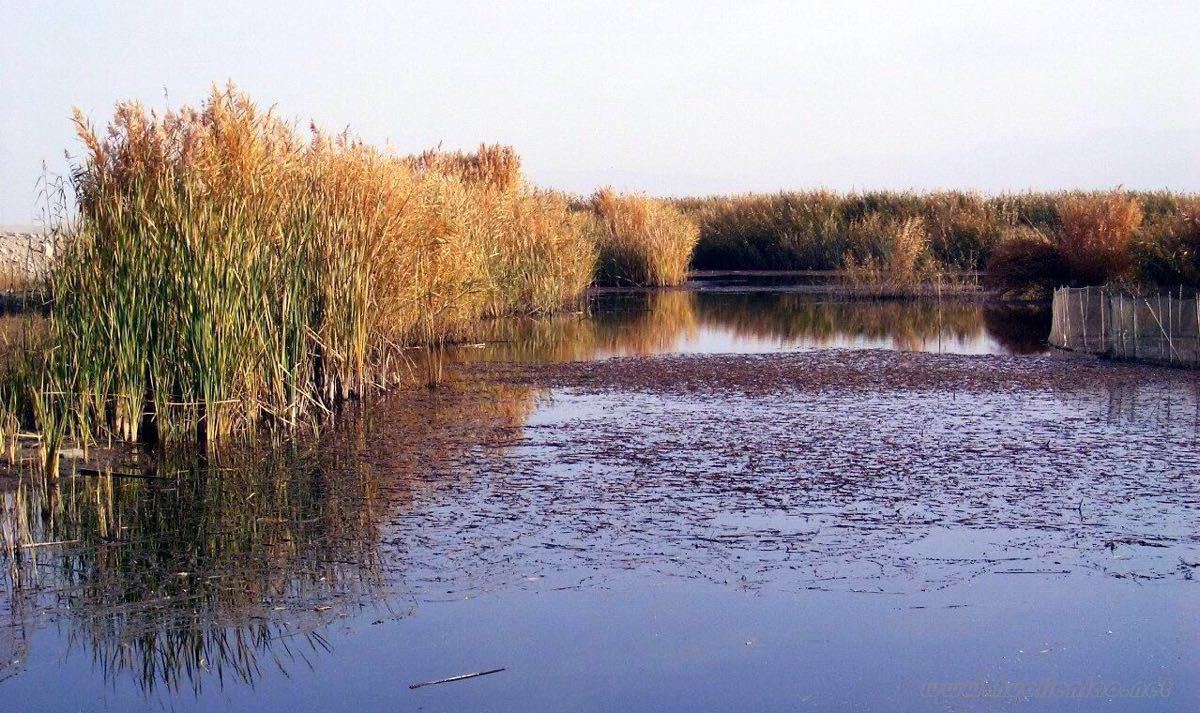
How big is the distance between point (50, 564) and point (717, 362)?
882 cm

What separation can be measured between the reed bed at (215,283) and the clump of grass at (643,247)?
51.4ft

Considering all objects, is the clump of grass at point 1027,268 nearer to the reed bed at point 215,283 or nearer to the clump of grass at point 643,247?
the clump of grass at point 643,247

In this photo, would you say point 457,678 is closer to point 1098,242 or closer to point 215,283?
point 215,283

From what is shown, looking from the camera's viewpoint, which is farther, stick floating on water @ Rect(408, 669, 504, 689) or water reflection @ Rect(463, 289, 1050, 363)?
water reflection @ Rect(463, 289, 1050, 363)

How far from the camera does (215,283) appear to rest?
8227 mm

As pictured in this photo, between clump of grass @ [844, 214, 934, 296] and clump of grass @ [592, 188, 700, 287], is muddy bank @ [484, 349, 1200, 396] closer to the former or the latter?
clump of grass @ [844, 214, 934, 296]

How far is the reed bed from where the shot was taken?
7.98 meters

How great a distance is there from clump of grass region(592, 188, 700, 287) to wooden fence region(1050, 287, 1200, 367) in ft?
42.9

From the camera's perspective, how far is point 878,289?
24422 millimetres

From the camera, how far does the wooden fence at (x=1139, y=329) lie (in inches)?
499

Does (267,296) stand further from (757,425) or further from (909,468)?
(909,468)

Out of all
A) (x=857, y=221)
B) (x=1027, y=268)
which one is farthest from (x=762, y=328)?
(x=857, y=221)

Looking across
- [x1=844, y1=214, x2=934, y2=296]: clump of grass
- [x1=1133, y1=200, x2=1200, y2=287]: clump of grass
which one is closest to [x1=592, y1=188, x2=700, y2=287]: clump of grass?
[x1=844, y1=214, x2=934, y2=296]: clump of grass

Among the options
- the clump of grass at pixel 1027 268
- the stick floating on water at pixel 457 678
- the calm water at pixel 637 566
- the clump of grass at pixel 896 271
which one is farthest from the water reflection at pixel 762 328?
the stick floating on water at pixel 457 678
